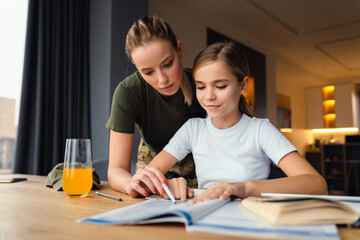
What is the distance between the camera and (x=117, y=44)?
2977 mm

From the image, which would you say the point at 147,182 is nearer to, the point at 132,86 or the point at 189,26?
the point at 132,86

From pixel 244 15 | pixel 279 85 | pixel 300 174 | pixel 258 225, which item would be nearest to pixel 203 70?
pixel 300 174

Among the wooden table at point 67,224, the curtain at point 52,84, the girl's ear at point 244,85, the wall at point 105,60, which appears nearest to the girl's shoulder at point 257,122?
the girl's ear at point 244,85

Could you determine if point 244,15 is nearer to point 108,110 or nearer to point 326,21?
point 326,21

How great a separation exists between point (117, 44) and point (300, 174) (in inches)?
95.9

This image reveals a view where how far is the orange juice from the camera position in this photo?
2.87 ft

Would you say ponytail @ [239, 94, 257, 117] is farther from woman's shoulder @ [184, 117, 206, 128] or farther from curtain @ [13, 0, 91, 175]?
curtain @ [13, 0, 91, 175]

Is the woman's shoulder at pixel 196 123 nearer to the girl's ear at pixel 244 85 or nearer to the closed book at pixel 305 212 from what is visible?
the girl's ear at pixel 244 85

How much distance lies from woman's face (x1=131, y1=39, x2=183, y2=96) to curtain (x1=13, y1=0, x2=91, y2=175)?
1855mm

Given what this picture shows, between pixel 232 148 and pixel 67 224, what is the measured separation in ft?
2.43

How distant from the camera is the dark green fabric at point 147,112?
1.32 m

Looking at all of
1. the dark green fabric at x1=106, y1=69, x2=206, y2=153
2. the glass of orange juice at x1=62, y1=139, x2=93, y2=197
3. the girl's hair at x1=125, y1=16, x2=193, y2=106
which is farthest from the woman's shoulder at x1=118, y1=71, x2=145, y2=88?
the glass of orange juice at x1=62, y1=139, x2=93, y2=197

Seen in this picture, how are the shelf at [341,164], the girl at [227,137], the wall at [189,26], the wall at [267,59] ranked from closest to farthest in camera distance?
the girl at [227,137], the wall at [189,26], the wall at [267,59], the shelf at [341,164]

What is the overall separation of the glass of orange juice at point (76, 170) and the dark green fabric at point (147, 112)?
41cm
